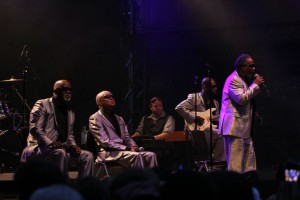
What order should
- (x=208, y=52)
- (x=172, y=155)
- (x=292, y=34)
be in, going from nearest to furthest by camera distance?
(x=172, y=155), (x=292, y=34), (x=208, y=52)

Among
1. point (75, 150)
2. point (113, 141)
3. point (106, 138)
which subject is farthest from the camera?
point (113, 141)

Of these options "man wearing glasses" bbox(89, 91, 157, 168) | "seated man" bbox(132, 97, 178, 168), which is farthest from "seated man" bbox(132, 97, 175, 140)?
"man wearing glasses" bbox(89, 91, 157, 168)

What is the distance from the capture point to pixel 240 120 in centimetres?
809

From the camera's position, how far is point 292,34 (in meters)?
11.7

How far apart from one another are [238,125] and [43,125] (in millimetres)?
2672

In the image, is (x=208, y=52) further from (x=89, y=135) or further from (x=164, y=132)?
(x=89, y=135)

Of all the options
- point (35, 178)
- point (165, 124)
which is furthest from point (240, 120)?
point (35, 178)

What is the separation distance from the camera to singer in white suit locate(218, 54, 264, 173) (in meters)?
8.03

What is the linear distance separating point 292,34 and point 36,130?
6070 mm

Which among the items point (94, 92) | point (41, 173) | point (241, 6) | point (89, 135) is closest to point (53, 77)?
point (94, 92)

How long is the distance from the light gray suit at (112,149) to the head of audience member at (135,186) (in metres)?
4.91

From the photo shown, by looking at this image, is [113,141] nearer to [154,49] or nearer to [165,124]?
[165,124]

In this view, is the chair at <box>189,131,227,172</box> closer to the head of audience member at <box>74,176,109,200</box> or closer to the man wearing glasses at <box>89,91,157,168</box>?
the man wearing glasses at <box>89,91,157,168</box>

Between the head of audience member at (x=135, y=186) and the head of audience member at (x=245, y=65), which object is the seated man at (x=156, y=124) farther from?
the head of audience member at (x=135, y=186)
